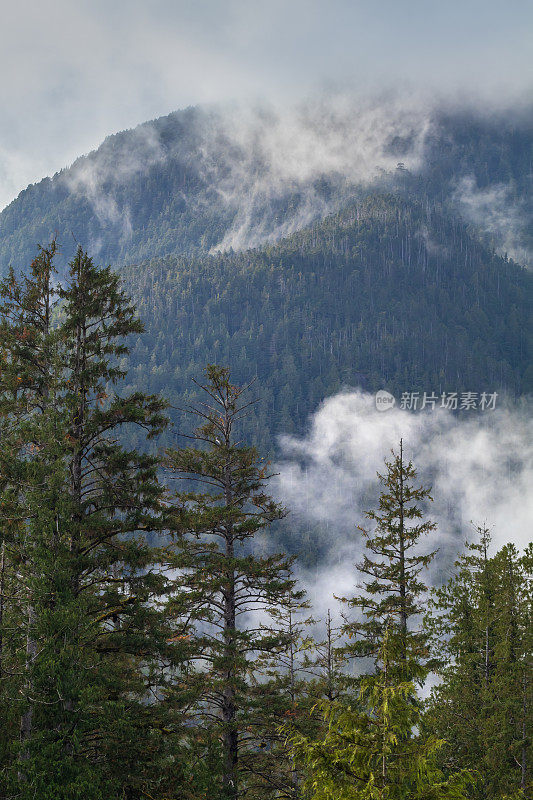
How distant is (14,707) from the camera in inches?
404

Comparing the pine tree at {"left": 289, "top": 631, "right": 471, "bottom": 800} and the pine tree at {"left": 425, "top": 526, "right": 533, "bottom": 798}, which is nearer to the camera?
the pine tree at {"left": 289, "top": 631, "right": 471, "bottom": 800}

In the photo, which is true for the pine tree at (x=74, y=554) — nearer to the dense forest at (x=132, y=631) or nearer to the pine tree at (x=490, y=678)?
the dense forest at (x=132, y=631)

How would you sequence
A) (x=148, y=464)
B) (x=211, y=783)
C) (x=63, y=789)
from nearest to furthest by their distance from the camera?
(x=63, y=789) < (x=211, y=783) < (x=148, y=464)

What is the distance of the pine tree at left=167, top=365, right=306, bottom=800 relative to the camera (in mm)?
14688

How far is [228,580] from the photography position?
620 inches

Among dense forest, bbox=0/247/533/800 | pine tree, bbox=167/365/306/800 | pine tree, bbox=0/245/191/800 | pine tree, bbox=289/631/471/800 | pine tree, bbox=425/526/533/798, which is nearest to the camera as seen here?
pine tree, bbox=289/631/471/800

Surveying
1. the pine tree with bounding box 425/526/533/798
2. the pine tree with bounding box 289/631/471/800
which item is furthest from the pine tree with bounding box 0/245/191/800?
the pine tree with bounding box 425/526/533/798

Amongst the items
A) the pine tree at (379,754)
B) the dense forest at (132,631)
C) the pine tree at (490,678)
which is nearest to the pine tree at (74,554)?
the dense forest at (132,631)

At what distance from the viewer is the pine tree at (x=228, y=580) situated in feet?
48.2

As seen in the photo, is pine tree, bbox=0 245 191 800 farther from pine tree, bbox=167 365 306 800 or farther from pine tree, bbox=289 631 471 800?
pine tree, bbox=289 631 471 800

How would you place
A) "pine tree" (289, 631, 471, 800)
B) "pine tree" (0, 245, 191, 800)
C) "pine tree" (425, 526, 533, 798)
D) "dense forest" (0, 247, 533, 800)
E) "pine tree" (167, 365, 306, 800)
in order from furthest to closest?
"pine tree" (425, 526, 533, 798) → "pine tree" (167, 365, 306, 800) → "pine tree" (0, 245, 191, 800) → "dense forest" (0, 247, 533, 800) → "pine tree" (289, 631, 471, 800)

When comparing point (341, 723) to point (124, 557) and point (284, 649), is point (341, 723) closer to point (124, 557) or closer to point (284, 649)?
point (124, 557)

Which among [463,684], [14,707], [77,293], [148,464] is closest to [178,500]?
[148,464]

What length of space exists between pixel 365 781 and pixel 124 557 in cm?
671
